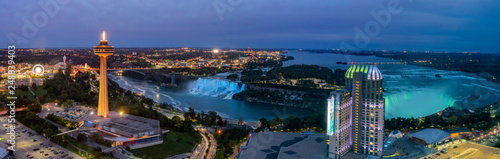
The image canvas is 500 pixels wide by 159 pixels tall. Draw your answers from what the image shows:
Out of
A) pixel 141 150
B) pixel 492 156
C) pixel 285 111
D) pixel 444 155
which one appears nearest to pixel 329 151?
pixel 444 155

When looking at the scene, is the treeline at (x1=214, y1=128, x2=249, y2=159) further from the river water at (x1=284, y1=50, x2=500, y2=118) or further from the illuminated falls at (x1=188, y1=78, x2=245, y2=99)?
the illuminated falls at (x1=188, y1=78, x2=245, y2=99)

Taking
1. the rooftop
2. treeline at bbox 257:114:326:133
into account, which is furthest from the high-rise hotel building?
the rooftop

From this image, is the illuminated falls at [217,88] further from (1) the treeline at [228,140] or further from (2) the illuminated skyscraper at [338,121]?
(2) the illuminated skyscraper at [338,121]

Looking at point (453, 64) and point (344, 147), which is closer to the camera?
point (344, 147)

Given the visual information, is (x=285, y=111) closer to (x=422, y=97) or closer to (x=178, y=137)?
(x=178, y=137)

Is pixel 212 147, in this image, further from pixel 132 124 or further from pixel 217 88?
pixel 217 88
